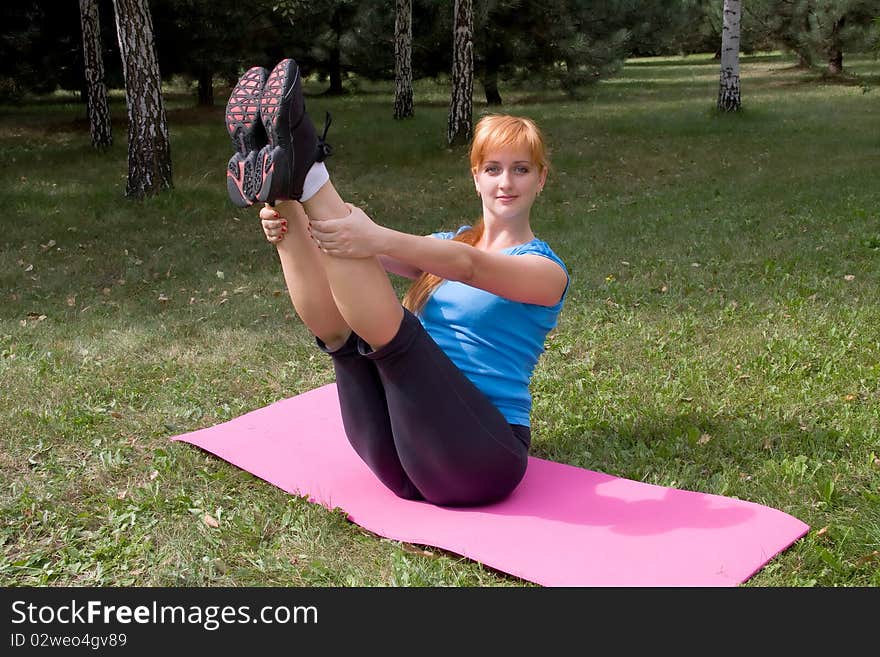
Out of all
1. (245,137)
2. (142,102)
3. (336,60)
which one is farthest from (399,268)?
(336,60)

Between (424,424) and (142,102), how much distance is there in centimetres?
809

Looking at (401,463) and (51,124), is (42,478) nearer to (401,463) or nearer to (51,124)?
(401,463)

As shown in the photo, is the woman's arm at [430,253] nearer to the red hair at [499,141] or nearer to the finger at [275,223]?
the finger at [275,223]

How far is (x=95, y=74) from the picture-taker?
13141 mm

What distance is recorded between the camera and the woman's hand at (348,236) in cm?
266

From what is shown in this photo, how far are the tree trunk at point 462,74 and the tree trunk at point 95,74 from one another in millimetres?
5170

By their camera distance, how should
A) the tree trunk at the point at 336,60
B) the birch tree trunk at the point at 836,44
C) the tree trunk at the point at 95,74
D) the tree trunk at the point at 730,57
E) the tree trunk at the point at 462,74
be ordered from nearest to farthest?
the tree trunk at the point at 462,74, the tree trunk at the point at 95,74, the tree trunk at the point at 730,57, the tree trunk at the point at 336,60, the birch tree trunk at the point at 836,44

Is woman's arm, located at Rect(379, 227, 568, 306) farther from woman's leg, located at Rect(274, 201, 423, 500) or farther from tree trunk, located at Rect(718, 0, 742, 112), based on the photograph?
tree trunk, located at Rect(718, 0, 742, 112)

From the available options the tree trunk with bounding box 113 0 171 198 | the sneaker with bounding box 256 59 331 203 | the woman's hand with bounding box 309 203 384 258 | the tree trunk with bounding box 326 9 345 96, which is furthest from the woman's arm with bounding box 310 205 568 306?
the tree trunk with bounding box 326 9 345 96

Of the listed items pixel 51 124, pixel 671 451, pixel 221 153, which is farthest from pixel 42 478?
pixel 51 124

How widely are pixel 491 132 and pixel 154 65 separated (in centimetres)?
761

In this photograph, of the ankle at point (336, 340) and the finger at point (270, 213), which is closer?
the finger at point (270, 213)

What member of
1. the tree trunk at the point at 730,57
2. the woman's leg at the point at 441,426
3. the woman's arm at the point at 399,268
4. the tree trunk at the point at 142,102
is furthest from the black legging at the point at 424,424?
the tree trunk at the point at 730,57

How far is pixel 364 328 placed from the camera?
274 centimetres
